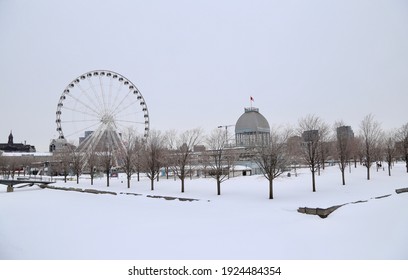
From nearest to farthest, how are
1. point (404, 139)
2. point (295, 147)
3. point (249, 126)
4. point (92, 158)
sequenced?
point (295, 147) → point (404, 139) → point (92, 158) → point (249, 126)

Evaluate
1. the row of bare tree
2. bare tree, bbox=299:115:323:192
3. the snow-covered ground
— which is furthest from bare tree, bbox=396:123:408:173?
the snow-covered ground

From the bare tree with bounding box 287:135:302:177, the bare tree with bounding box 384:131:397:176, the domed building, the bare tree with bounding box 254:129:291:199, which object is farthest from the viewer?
the domed building

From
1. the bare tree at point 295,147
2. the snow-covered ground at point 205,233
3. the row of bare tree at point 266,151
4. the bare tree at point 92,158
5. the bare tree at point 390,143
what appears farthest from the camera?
the bare tree at point 92,158

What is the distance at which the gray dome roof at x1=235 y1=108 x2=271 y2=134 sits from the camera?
58350 millimetres

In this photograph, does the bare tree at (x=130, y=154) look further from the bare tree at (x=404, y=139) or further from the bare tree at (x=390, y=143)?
the bare tree at (x=390, y=143)

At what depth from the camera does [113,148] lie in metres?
43.1

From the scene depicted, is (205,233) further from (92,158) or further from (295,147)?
(92,158)

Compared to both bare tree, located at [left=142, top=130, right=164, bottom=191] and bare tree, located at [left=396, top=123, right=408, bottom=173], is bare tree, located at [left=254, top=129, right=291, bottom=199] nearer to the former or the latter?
bare tree, located at [left=142, top=130, right=164, bottom=191]

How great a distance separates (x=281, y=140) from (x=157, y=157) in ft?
47.5

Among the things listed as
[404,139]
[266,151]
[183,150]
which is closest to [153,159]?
[183,150]

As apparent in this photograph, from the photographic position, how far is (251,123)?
194 ft

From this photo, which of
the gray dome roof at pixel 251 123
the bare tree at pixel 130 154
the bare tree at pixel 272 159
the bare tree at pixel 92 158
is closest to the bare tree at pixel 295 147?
the bare tree at pixel 272 159

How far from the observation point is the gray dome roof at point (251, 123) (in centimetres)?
5835

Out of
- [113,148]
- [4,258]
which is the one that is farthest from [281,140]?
[113,148]
